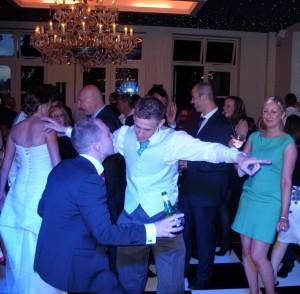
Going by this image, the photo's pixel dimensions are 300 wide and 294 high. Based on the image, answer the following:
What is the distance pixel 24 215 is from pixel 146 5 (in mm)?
6113

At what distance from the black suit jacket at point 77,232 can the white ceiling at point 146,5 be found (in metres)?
5.75

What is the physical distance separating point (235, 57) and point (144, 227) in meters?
8.56

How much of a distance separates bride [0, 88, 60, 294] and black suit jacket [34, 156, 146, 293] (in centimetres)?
108

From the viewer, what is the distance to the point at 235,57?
9688 mm

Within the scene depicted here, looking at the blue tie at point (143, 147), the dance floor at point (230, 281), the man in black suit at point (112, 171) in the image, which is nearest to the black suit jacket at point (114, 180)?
the man in black suit at point (112, 171)

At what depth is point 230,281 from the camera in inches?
128

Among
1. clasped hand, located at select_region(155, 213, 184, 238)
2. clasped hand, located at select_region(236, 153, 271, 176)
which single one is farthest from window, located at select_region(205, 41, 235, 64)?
clasped hand, located at select_region(155, 213, 184, 238)

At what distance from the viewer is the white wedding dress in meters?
2.78

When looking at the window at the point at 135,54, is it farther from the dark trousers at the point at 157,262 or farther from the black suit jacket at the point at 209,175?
the dark trousers at the point at 157,262

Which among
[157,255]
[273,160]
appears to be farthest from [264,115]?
[157,255]

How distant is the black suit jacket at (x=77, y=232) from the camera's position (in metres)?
1.65

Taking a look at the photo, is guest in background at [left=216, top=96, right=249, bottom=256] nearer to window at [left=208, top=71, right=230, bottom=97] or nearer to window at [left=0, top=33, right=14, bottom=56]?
window at [left=208, top=71, right=230, bottom=97]

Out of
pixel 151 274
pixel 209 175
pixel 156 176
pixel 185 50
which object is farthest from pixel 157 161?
pixel 185 50

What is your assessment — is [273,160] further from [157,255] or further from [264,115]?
[157,255]
